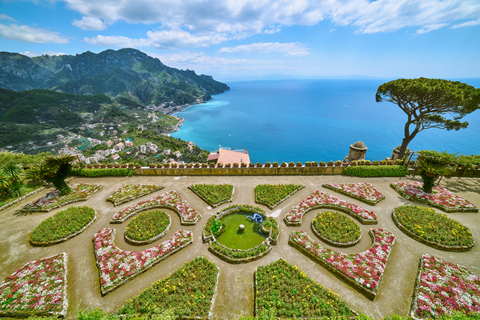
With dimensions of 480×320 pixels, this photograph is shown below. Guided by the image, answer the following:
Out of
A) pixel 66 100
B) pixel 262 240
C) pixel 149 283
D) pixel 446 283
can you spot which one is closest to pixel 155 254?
pixel 149 283

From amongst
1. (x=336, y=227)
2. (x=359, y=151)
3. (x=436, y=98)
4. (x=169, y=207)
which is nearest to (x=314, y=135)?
(x=359, y=151)

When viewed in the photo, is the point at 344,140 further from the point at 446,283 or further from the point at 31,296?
the point at 31,296

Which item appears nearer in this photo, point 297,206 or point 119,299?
point 119,299

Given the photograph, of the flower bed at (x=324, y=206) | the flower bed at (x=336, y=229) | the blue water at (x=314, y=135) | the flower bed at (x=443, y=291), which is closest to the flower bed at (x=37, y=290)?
the flower bed at (x=324, y=206)

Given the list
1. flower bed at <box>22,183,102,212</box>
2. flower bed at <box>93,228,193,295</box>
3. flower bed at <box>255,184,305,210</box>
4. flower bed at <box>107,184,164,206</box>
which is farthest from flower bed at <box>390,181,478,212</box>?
flower bed at <box>22,183,102,212</box>

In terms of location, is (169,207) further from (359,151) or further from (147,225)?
(359,151)

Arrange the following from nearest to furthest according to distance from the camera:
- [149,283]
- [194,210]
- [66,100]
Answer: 1. [149,283]
2. [194,210]
3. [66,100]
